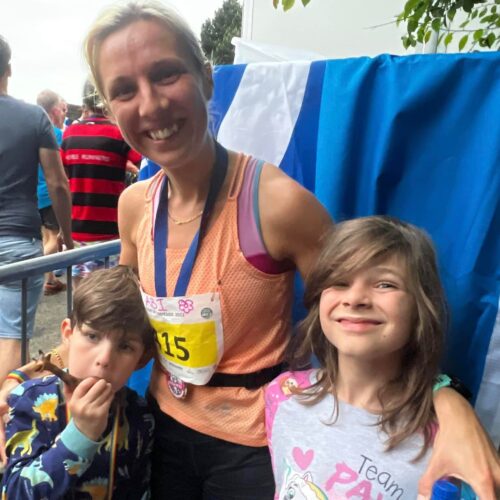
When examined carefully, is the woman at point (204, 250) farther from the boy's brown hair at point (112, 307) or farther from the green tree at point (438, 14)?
the green tree at point (438, 14)

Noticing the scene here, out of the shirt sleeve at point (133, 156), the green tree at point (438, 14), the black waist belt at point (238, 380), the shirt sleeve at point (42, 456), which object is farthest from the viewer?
the shirt sleeve at point (133, 156)

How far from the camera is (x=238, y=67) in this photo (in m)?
1.64

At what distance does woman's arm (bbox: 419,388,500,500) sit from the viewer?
92cm

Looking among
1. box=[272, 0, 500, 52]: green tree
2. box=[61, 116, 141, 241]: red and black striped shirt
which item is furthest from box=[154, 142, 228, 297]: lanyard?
box=[61, 116, 141, 241]: red and black striped shirt

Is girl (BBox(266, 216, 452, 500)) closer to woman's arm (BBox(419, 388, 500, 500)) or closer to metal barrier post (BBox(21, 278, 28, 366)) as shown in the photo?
woman's arm (BBox(419, 388, 500, 500))

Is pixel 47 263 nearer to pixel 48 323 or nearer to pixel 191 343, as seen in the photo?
Answer: pixel 191 343

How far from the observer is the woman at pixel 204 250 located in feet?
3.94

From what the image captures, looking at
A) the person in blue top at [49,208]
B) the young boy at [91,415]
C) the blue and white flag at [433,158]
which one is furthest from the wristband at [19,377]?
the person in blue top at [49,208]

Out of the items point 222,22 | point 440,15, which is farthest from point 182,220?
point 222,22

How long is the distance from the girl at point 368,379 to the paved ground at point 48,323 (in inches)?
114

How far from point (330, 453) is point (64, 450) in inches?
23.5

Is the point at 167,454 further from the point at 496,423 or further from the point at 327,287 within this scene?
the point at 496,423

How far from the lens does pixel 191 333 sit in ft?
4.13

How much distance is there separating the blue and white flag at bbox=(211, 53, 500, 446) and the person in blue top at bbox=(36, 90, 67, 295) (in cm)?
327
